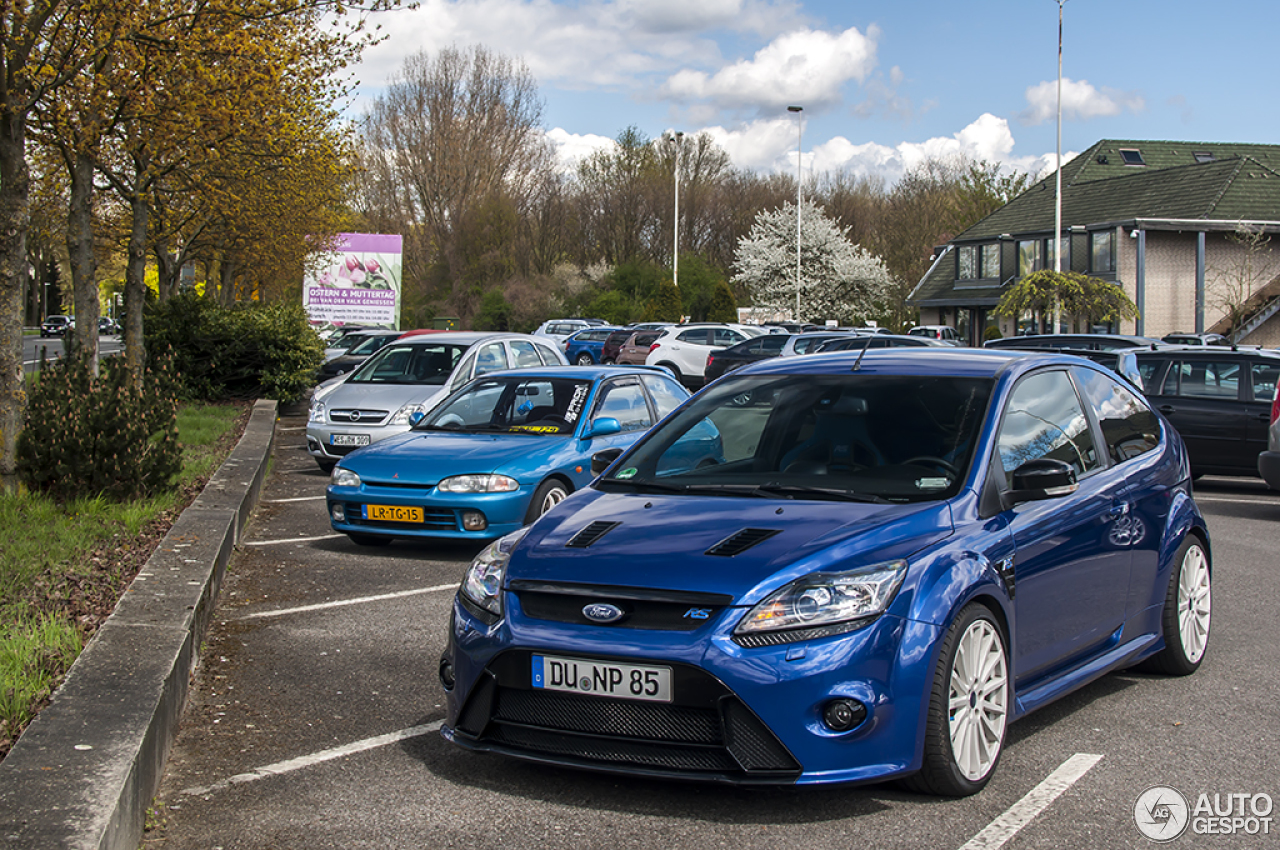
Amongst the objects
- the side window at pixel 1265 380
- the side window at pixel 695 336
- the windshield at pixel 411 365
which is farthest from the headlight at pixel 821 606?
the side window at pixel 695 336

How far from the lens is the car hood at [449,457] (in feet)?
31.2

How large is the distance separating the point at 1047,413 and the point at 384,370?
11.3 m

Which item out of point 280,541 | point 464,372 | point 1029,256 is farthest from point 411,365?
point 1029,256

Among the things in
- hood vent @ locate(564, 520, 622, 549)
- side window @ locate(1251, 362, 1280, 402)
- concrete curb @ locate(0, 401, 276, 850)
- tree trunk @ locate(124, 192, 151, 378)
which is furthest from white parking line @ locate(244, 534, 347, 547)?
tree trunk @ locate(124, 192, 151, 378)

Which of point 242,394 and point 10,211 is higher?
point 10,211

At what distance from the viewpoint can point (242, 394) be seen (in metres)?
25.6

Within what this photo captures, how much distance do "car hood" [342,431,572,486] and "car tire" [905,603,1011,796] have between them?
5408 millimetres

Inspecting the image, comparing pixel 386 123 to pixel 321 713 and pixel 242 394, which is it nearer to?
pixel 242 394

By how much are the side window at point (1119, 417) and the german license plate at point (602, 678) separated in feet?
9.28

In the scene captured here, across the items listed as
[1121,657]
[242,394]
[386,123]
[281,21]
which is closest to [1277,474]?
[1121,657]

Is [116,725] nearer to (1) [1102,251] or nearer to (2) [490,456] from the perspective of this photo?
(2) [490,456]

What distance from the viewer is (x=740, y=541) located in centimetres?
439

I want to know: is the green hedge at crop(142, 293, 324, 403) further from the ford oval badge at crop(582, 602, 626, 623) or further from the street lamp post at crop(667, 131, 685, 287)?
the street lamp post at crop(667, 131, 685, 287)

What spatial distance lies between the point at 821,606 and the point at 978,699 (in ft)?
2.58
